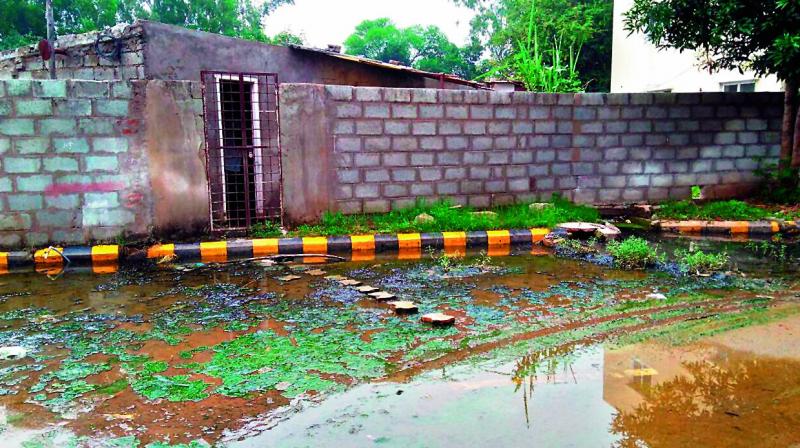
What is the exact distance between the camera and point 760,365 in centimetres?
371

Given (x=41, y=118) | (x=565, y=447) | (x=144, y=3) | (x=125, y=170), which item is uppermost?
(x=144, y=3)

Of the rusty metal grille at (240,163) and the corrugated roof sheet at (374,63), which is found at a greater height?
the corrugated roof sheet at (374,63)

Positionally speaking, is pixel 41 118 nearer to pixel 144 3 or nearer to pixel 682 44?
pixel 682 44

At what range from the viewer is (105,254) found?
24.4 ft

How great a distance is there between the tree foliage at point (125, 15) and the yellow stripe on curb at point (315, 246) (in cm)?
1859

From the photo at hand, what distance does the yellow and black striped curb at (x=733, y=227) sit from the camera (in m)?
8.85

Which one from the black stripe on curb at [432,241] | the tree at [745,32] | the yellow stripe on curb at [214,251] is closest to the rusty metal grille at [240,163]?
the yellow stripe on curb at [214,251]

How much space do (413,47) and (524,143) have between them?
47.9 metres

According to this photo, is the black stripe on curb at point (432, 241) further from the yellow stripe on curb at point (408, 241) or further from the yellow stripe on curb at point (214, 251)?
the yellow stripe on curb at point (214, 251)

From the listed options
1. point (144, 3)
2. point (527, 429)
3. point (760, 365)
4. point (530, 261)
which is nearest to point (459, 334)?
point (527, 429)

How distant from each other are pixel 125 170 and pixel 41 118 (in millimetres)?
1063

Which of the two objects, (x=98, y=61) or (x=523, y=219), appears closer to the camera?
(x=523, y=219)

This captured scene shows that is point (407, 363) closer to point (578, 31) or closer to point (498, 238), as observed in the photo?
point (498, 238)

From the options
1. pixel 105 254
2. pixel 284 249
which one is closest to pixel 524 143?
pixel 284 249
